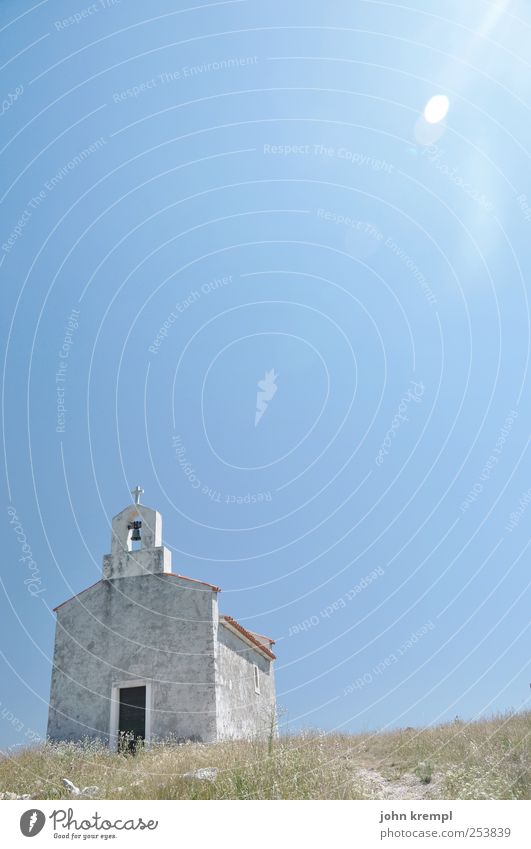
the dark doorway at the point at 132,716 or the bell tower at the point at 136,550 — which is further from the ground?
the bell tower at the point at 136,550

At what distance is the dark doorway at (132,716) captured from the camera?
58.6 feet

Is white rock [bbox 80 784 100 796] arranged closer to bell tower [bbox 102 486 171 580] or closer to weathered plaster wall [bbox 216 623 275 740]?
weathered plaster wall [bbox 216 623 275 740]

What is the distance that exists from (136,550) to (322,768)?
12152mm

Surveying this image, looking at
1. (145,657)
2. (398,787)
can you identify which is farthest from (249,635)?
(398,787)

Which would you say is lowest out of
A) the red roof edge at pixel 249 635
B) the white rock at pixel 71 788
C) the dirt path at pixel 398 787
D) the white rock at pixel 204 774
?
the dirt path at pixel 398 787

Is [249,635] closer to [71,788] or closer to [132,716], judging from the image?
[132,716]

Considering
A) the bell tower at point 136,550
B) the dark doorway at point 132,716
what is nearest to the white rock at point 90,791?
the dark doorway at point 132,716

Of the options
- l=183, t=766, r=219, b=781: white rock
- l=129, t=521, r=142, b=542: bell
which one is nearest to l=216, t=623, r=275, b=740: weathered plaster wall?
l=129, t=521, r=142, b=542: bell

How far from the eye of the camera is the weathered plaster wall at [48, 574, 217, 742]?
58.7 ft

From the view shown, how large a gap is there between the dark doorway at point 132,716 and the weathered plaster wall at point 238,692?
7.61 feet

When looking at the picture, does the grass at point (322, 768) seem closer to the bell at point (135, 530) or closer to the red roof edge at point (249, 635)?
the red roof edge at point (249, 635)
